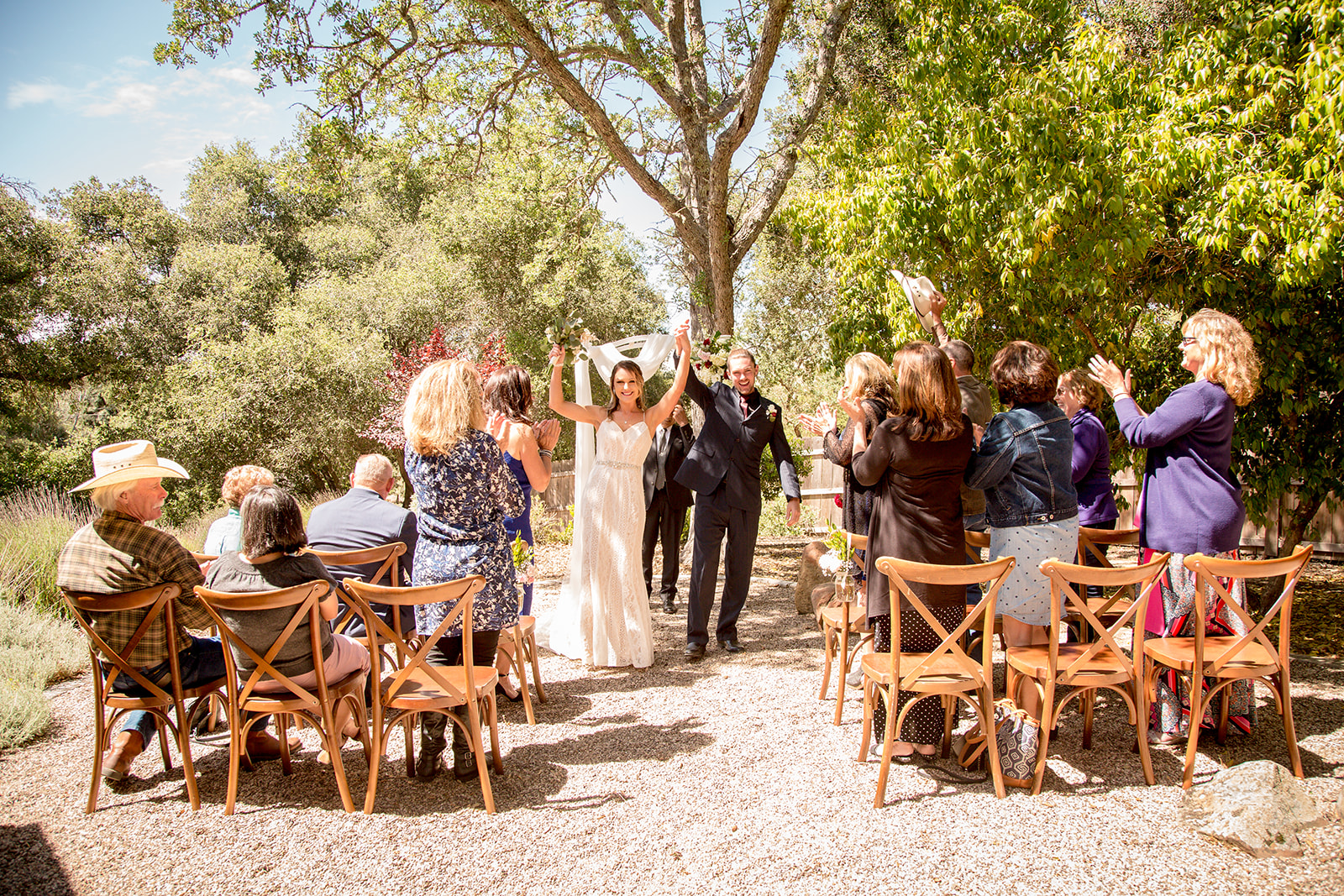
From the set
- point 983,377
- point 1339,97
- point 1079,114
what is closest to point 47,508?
point 983,377

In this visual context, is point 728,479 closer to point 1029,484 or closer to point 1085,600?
point 1029,484

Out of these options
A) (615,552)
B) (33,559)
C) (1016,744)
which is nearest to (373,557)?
(615,552)

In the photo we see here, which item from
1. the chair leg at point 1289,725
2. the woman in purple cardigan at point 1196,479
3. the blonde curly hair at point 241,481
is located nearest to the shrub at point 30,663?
the blonde curly hair at point 241,481

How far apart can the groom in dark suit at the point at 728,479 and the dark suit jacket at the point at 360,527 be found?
2.13 m

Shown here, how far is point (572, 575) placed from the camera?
5.71 m

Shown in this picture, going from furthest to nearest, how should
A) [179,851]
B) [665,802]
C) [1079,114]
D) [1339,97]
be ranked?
[1079,114], [1339,97], [665,802], [179,851]

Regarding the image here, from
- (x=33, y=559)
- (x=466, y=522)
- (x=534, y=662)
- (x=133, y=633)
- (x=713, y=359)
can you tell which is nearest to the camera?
(x=133, y=633)

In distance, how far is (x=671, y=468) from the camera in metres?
7.57

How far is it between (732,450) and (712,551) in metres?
0.76

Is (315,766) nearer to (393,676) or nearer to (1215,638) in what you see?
(393,676)

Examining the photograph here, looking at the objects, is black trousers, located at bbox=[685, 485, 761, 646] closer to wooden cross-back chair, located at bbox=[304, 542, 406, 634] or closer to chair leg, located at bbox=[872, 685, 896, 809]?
wooden cross-back chair, located at bbox=[304, 542, 406, 634]

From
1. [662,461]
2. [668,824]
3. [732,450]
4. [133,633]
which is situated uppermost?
[732,450]

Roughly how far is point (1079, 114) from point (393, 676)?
5.81 meters

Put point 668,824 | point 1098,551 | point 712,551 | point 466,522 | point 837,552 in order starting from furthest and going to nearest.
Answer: point 712,551
point 1098,551
point 837,552
point 466,522
point 668,824
